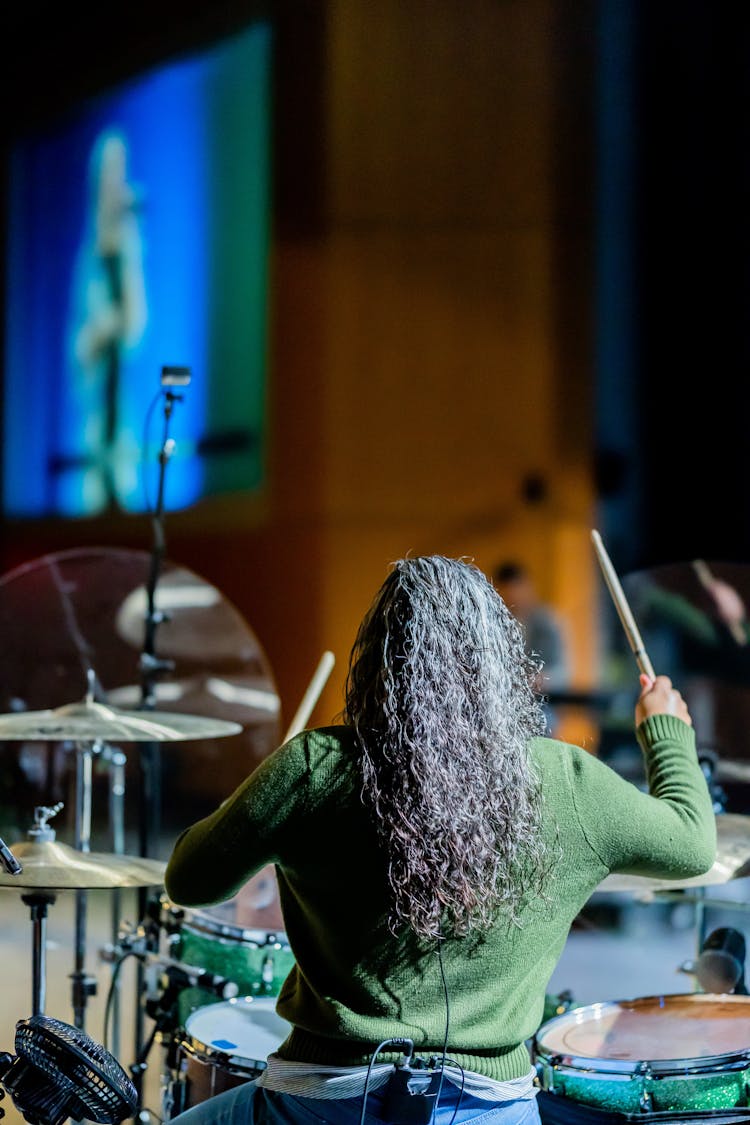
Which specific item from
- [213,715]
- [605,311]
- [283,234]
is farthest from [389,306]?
[213,715]

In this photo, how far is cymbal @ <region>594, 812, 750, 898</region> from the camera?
6.95 feet

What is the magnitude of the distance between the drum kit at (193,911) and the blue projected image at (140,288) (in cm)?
283

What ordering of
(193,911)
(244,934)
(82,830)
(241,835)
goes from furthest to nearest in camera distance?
1. (82,830)
2. (193,911)
3. (244,934)
4. (241,835)

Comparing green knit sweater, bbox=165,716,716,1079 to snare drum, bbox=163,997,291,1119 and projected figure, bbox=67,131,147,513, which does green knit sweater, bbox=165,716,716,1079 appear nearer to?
snare drum, bbox=163,997,291,1119

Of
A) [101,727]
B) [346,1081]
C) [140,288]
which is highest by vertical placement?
[140,288]

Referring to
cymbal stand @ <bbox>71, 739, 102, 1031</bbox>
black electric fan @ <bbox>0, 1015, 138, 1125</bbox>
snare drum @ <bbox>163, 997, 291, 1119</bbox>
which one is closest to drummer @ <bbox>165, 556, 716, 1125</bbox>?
black electric fan @ <bbox>0, 1015, 138, 1125</bbox>

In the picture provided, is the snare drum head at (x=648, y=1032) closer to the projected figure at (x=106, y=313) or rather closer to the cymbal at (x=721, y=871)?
the cymbal at (x=721, y=871)

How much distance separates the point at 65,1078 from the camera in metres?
1.65

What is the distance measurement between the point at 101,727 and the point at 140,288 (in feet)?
14.2

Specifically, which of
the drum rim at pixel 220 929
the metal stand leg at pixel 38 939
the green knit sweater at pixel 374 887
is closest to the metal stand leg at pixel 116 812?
the drum rim at pixel 220 929

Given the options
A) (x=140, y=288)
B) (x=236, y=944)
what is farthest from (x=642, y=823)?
(x=140, y=288)

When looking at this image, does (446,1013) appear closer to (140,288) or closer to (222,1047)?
(222,1047)

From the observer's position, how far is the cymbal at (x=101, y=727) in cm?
236

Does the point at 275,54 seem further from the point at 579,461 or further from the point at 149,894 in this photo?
the point at 149,894
